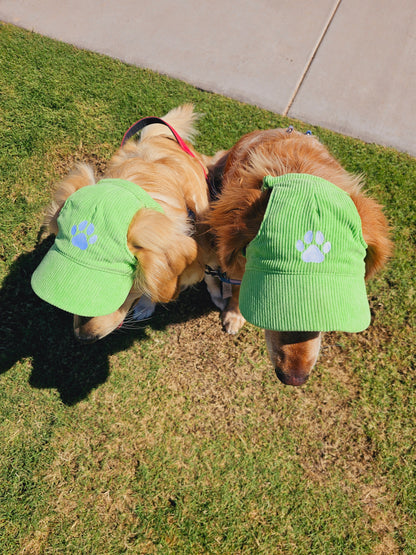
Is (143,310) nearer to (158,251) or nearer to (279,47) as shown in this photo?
(158,251)

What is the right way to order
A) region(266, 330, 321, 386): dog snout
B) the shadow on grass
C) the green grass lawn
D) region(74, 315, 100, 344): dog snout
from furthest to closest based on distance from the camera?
the shadow on grass < the green grass lawn < region(74, 315, 100, 344): dog snout < region(266, 330, 321, 386): dog snout

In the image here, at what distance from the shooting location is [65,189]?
99.0 inches

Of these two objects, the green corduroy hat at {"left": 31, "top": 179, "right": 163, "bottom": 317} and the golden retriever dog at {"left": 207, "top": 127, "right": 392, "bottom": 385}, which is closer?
the green corduroy hat at {"left": 31, "top": 179, "right": 163, "bottom": 317}

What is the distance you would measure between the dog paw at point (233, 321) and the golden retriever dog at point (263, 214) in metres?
1.19

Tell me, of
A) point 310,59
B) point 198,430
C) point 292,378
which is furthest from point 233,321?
point 310,59

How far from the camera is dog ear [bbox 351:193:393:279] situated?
2.16m

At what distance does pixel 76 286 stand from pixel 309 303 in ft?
3.86

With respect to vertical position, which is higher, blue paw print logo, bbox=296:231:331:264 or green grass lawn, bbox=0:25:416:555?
blue paw print logo, bbox=296:231:331:264

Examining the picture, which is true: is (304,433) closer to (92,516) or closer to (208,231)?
(92,516)

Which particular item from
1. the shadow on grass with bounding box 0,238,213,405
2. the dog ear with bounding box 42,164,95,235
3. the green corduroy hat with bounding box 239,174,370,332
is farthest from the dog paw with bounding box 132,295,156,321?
the green corduroy hat with bounding box 239,174,370,332

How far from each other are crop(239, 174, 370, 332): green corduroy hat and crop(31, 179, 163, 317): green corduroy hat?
29.2 inches

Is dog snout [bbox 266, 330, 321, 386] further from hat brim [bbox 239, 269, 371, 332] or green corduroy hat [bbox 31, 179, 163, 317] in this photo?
green corduroy hat [bbox 31, 179, 163, 317]

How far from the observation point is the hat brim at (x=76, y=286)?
80.8 inches

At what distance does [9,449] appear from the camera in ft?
11.4
